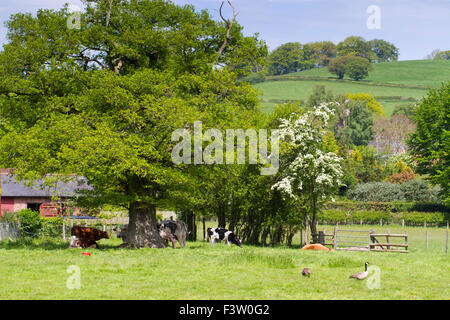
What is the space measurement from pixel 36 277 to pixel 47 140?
1055cm

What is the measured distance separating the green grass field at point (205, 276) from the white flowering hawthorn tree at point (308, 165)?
1107 centimetres

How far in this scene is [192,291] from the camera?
53.9 ft

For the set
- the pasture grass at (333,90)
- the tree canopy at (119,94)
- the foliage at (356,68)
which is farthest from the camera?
the foliage at (356,68)

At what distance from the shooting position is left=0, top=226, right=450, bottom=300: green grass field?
634 inches

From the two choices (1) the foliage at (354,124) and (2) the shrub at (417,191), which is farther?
(1) the foliage at (354,124)

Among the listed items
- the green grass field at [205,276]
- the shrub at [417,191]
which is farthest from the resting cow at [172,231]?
the shrub at [417,191]

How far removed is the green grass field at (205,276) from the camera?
52.8 ft

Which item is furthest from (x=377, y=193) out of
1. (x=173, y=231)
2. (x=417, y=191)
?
(x=173, y=231)

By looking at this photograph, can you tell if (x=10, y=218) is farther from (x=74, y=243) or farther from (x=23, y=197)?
(x=23, y=197)

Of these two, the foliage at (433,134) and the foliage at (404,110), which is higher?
the foliage at (404,110)

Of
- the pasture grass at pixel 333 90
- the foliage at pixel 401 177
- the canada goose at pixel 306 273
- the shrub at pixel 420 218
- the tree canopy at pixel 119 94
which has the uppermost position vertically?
the pasture grass at pixel 333 90

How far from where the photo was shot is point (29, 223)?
38.7 metres

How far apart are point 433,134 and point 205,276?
2447 inches

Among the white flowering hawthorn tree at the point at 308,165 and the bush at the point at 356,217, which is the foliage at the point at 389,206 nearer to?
the bush at the point at 356,217
